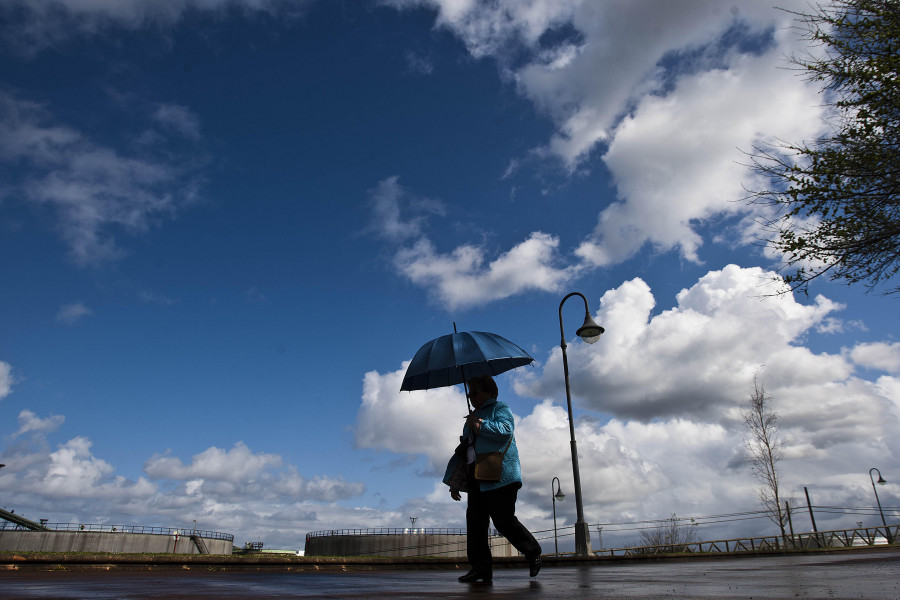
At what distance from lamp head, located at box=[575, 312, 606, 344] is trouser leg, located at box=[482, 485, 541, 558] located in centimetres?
927

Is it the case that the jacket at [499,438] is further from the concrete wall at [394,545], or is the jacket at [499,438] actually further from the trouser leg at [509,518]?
the concrete wall at [394,545]

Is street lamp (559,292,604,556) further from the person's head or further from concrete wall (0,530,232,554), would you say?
concrete wall (0,530,232,554)

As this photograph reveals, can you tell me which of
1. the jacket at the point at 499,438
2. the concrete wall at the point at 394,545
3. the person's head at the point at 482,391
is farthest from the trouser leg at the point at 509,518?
the concrete wall at the point at 394,545

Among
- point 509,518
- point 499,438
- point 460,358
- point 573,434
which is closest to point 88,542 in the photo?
point 573,434

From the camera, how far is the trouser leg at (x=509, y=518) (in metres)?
5.08

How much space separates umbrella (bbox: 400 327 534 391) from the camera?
21.1 ft

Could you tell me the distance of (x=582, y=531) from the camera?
12.3 m

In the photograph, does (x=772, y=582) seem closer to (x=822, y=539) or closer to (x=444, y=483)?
(x=444, y=483)

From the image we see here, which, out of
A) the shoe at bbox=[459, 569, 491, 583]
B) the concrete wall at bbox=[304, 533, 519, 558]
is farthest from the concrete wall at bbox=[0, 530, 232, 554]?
the shoe at bbox=[459, 569, 491, 583]

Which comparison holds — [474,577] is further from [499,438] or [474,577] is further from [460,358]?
[460,358]

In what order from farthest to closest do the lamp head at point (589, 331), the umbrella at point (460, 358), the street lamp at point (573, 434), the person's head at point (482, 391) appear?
the lamp head at point (589, 331), the street lamp at point (573, 434), the umbrella at point (460, 358), the person's head at point (482, 391)

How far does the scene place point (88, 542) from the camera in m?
49.7

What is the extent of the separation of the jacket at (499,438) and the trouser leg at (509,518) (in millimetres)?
72

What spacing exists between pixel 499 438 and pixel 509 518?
700mm
